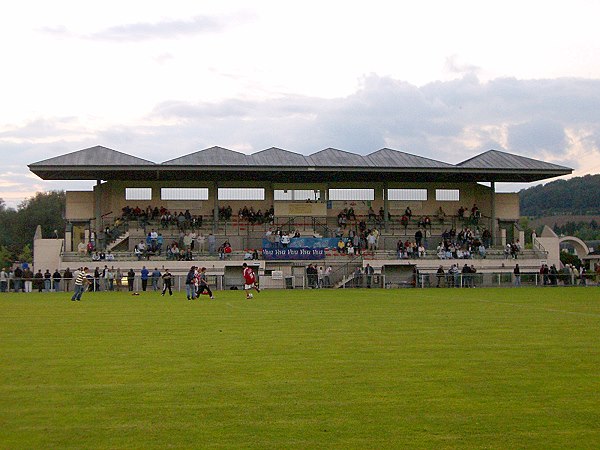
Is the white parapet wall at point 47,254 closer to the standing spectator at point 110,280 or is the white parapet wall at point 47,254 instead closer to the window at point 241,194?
the standing spectator at point 110,280

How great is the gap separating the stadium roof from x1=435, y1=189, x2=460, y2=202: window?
1.42 metres

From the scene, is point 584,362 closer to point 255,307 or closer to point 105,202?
point 255,307

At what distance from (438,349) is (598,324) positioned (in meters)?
6.74

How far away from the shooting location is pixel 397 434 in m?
8.14

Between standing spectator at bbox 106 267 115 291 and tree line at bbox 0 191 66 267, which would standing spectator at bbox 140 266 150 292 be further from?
tree line at bbox 0 191 66 267

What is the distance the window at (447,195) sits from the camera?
2420 inches

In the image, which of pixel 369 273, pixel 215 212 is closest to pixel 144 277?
pixel 215 212

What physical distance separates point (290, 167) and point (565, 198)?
144 m

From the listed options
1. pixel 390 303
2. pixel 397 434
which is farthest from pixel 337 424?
pixel 390 303

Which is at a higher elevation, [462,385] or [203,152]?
[203,152]

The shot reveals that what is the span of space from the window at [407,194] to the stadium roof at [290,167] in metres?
0.97

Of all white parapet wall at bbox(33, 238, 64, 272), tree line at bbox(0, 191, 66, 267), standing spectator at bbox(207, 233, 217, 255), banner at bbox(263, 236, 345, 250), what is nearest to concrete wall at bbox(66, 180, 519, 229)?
white parapet wall at bbox(33, 238, 64, 272)

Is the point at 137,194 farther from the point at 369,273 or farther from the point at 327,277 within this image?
the point at 369,273

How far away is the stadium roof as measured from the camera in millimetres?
54188
